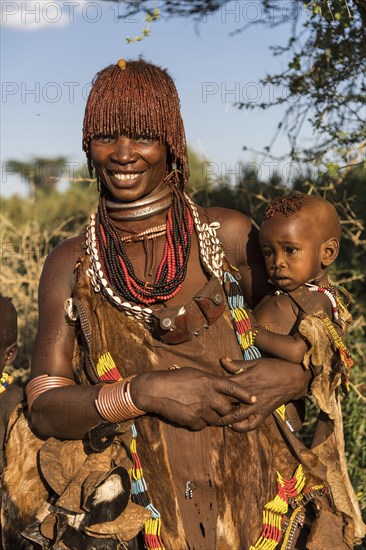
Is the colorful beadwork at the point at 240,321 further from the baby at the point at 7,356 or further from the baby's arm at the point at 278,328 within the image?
the baby at the point at 7,356

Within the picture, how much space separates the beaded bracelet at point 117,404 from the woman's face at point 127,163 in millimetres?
661

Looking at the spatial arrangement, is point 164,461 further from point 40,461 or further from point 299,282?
point 299,282

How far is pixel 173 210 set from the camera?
3.09 meters

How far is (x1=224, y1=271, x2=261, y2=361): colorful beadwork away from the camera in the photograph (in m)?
3.06

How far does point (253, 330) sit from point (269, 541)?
2.43 ft

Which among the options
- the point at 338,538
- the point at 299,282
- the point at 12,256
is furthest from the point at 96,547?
the point at 12,256

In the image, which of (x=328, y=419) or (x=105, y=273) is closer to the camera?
(x=105, y=273)

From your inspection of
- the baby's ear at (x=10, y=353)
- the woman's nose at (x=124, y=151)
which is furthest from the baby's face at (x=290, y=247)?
the baby's ear at (x=10, y=353)

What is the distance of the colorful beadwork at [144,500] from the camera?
114 inches

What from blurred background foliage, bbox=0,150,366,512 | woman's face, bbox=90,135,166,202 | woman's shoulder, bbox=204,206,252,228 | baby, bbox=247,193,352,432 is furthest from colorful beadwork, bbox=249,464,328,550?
blurred background foliage, bbox=0,150,366,512

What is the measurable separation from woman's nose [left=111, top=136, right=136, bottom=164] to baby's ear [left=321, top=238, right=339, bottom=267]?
2.69 ft

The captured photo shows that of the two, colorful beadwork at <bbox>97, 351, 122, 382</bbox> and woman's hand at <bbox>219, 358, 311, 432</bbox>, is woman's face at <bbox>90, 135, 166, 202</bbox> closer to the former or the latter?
colorful beadwork at <bbox>97, 351, 122, 382</bbox>

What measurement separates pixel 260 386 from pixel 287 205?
0.69 meters

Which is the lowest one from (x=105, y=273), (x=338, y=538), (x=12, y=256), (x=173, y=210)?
(x=12, y=256)
